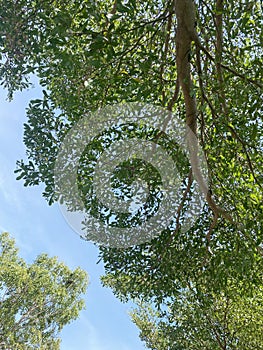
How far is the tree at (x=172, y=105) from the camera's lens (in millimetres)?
3420

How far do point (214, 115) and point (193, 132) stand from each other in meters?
0.25

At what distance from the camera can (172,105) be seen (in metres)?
4.10

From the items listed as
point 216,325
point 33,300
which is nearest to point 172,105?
point 216,325

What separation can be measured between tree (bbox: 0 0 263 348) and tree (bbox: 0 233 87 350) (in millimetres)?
8454

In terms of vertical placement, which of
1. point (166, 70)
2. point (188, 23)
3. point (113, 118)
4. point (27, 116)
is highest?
point (166, 70)

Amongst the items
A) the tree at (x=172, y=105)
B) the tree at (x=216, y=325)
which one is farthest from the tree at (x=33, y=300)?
the tree at (x=172, y=105)

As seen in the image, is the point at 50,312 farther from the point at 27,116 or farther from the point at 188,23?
the point at 188,23

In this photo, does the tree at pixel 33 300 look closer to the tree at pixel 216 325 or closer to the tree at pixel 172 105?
the tree at pixel 216 325

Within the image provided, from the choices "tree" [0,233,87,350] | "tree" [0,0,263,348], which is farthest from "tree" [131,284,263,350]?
"tree" [0,233,87,350]

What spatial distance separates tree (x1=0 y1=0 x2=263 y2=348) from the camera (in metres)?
3.42

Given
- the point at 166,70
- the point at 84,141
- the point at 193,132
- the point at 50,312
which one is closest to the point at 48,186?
the point at 84,141

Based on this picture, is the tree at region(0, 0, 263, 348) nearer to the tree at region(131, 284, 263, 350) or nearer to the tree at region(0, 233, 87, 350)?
the tree at region(131, 284, 263, 350)

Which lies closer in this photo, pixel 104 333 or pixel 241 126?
pixel 241 126

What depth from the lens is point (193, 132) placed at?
3.90 meters
